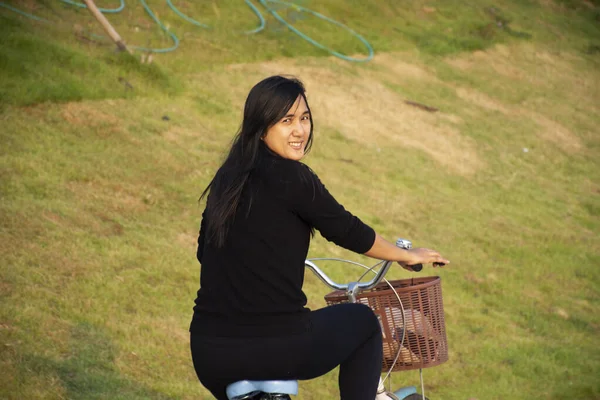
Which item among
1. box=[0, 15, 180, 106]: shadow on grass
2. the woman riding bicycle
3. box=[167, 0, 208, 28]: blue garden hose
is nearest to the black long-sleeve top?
the woman riding bicycle

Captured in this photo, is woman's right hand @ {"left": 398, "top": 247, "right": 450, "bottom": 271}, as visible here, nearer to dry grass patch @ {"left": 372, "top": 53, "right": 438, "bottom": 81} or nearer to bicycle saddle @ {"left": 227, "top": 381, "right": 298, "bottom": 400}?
bicycle saddle @ {"left": 227, "top": 381, "right": 298, "bottom": 400}

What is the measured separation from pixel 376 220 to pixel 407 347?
525 centimetres

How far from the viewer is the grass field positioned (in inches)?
198

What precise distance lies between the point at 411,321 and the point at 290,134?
34.2 inches

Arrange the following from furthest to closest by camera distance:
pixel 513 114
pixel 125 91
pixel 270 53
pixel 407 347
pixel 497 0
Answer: pixel 497 0, pixel 513 114, pixel 270 53, pixel 125 91, pixel 407 347

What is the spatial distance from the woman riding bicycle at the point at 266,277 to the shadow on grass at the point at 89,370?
1.69 m

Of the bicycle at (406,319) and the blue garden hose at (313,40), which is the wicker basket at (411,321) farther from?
the blue garden hose at (313,40)

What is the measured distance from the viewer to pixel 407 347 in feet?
9.91

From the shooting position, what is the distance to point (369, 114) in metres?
11.3

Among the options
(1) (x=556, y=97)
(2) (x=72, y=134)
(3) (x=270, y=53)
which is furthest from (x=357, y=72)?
(2) (x=72, y=134)

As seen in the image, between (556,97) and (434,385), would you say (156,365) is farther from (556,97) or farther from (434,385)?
(556,97)

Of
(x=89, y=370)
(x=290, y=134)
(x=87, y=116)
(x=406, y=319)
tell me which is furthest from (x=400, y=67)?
(x=290, y=134)

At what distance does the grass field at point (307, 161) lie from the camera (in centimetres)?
504

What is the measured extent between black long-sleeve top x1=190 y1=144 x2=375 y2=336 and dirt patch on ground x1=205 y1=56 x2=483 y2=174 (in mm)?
7772
